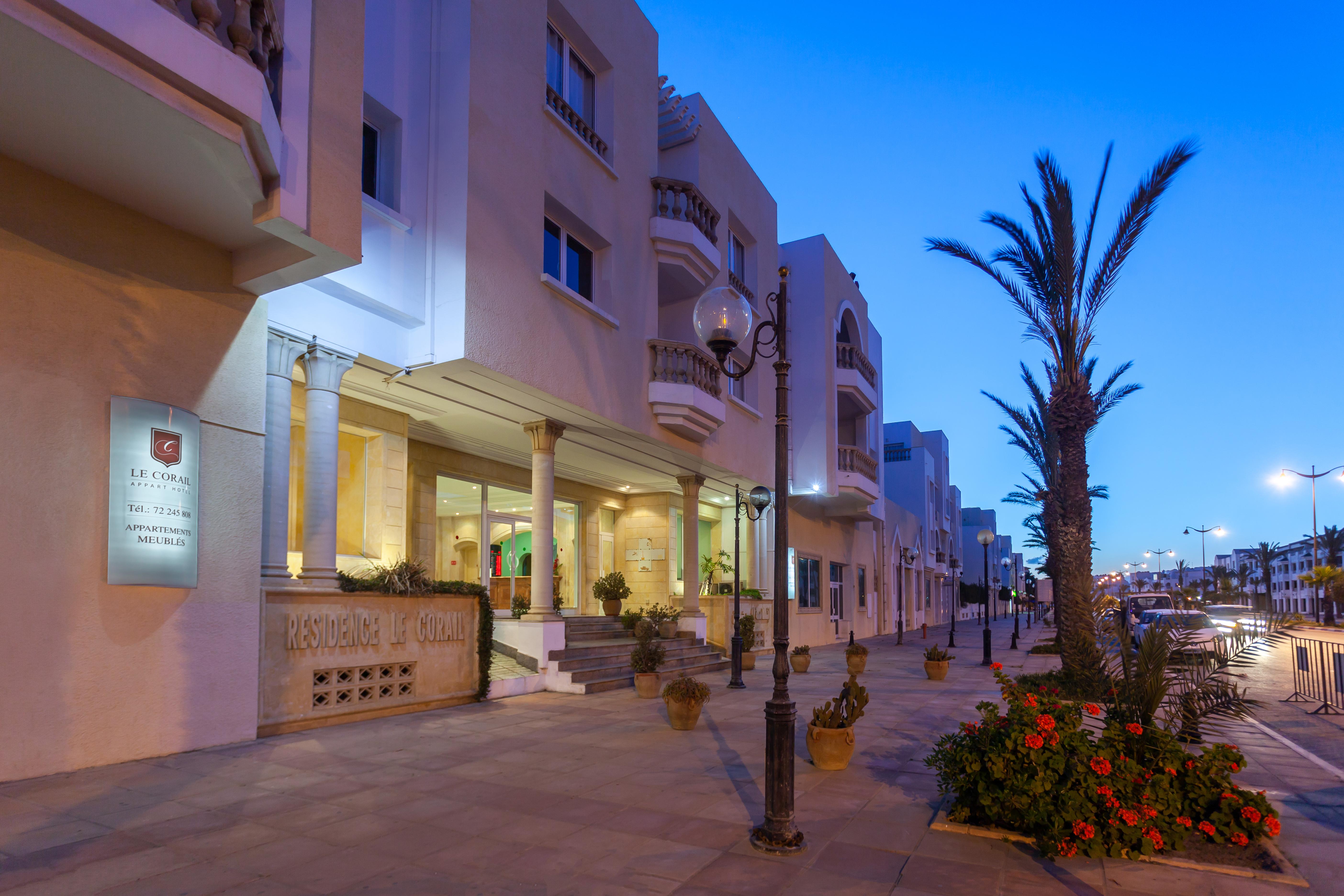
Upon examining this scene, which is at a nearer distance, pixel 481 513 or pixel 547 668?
pixel 547 668

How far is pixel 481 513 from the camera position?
A: 1864cm

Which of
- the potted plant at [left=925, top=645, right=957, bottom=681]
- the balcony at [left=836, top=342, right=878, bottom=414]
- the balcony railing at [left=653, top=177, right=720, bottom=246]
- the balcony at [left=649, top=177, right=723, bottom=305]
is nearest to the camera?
the potted plant at [left=925, top=645, right=957, bottom=681]

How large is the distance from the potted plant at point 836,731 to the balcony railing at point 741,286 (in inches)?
564

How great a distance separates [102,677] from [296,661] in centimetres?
230

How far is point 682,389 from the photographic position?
16000 millimetres

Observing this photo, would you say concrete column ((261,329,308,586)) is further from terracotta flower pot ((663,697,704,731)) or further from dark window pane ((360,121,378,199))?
terracotta flower pot ((663,697,704,731))

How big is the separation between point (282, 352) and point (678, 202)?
9.55 meters

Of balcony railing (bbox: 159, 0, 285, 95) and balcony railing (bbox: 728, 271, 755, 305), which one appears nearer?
balcony railing (bbox: 159, 0, 285, 95)

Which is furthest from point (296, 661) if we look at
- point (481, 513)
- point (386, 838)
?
point (481, 513)

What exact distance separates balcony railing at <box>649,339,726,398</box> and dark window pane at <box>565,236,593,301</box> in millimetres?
1805

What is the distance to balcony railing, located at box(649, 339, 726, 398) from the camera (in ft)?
52.6

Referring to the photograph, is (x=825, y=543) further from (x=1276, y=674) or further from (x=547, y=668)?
(x=547, y=668)

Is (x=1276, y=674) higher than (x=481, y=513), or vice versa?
(x=481, y=513)

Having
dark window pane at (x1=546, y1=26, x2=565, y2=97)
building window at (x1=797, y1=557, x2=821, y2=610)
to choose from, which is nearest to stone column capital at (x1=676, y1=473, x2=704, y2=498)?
building window at (x1=797, y1=557, x2=821, y2=610)
